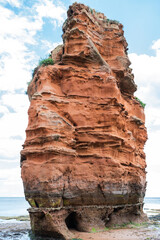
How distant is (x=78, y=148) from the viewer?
15.6 m

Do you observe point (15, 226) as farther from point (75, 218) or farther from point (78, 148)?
point (78, 148)

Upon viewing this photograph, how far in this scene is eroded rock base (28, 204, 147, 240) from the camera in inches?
512

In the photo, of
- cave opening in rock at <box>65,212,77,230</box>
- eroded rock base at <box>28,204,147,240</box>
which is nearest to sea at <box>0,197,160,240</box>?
eroded rock base at <box>28,204,147,240</box>

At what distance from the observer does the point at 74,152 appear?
15.0m

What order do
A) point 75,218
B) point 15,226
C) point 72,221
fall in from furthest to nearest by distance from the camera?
point 15,226 < point 72,221 < point 75,218

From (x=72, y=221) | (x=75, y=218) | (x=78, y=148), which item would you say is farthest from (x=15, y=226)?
(x=78, y=148)

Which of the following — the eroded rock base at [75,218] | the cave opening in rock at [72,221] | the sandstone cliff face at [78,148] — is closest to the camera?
the eroded rock base at [75,218]

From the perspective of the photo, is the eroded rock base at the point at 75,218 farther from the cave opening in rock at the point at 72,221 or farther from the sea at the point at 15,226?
the sea at the point at 15,226

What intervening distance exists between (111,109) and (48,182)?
6965 millimetres

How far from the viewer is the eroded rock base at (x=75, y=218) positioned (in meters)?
13.0

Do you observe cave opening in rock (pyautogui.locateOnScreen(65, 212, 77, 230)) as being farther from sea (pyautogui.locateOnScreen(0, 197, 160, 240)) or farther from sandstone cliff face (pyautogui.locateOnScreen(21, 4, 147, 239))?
sea (pyautogui.locateOnScreen(0, 197, 160, 240))

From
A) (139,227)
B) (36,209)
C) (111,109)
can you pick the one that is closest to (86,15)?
(111,109)

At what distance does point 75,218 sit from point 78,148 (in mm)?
4516

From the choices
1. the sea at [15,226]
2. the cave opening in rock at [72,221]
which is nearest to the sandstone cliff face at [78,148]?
the cave opening in rock at [72,221]
